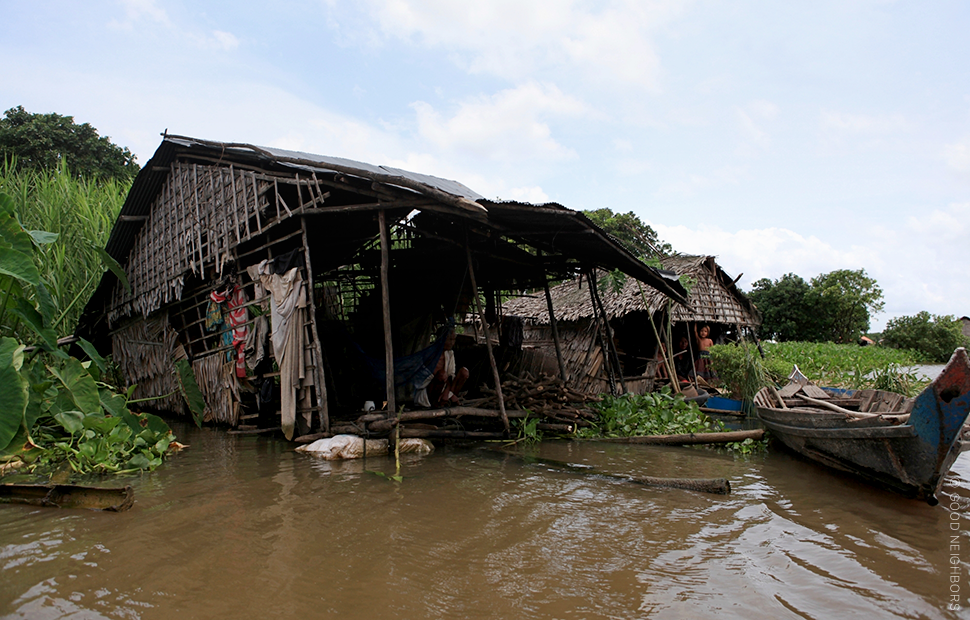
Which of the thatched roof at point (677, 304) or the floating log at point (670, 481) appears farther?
the thatched roof at point (677, 304)

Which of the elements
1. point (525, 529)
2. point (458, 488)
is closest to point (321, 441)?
point (458, 488)

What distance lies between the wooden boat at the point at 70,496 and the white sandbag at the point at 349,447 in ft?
6.78

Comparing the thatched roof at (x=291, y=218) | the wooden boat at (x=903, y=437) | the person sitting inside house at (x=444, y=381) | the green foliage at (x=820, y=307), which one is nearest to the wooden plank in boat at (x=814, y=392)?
the wooden boat at (x=903, y=437)

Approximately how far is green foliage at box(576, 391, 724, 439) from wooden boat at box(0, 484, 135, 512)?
5457 mm

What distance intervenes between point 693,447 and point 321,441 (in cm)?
459

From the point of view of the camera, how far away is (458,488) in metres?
4.62

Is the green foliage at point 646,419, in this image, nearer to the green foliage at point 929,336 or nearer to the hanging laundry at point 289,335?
the hanging laundry at point 289,335

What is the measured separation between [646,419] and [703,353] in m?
5.96

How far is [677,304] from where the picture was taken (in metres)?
13.1

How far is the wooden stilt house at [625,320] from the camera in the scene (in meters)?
10.3

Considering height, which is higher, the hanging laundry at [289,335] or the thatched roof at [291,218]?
the thatched roof at [291,218]

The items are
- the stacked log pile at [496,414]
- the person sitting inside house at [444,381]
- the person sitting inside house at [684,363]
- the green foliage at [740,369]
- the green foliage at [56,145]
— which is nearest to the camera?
the stacked log pile at [496,414]

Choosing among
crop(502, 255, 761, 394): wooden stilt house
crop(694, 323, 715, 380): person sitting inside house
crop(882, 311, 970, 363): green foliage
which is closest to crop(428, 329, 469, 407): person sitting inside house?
crop(502, 255, 761, 394): wooden stilt house

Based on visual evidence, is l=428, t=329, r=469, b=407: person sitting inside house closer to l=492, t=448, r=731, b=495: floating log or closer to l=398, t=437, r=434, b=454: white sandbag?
l=398, t=437, r=434, b=454: white sandbag
